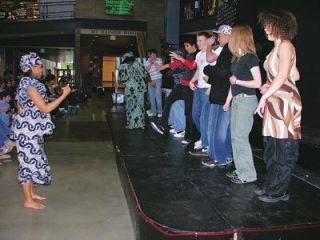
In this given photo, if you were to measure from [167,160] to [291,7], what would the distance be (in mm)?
2693

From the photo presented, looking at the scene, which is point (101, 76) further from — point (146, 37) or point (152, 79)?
point (152, 79)

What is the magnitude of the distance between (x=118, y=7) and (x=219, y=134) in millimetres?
18112

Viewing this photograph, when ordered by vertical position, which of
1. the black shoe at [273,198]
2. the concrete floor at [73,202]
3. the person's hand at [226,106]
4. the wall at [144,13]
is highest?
the wall at [144,13]

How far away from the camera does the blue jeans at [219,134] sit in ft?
14.4

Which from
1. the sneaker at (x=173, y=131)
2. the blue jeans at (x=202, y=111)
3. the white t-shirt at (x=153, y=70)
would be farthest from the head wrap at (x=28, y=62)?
the white t-shirt at (x=153, y=70)

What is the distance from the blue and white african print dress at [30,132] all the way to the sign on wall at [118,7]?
59.5 ft

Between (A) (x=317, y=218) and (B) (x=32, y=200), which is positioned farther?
(B) (x=32, y=200)

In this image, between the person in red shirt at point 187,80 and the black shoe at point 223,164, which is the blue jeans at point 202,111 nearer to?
the person in red shirt at point 187,80

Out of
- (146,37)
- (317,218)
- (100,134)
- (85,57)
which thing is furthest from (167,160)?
(85,57)

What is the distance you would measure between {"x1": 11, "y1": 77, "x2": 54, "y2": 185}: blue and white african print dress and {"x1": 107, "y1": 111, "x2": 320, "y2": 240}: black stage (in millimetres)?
932

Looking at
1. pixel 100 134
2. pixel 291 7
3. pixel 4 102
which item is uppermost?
pixel 291 7

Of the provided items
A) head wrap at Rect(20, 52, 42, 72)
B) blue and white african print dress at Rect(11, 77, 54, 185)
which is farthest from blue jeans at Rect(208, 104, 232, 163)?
head wrap at Rect(20, 52, 42, 72)

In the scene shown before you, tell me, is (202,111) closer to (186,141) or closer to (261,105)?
(186,141)

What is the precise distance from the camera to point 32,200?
4.32 meters
